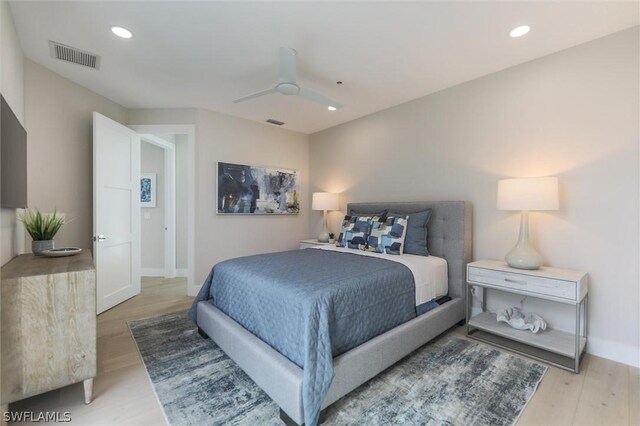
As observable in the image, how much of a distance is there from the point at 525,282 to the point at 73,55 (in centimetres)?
430

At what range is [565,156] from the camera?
250cm

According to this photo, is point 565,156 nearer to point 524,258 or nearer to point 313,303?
point 524,258

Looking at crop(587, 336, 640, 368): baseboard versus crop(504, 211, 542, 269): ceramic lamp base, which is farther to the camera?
crop(504, 211, 542, 269): ceramic lamp base

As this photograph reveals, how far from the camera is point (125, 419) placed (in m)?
1.66

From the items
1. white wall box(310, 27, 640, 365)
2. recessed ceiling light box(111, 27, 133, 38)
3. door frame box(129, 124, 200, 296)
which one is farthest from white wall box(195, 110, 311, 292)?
white wall box(310, 27, 640, 365)

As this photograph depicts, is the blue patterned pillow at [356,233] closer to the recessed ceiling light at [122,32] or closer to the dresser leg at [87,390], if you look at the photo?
the dresser leg at [87,390]

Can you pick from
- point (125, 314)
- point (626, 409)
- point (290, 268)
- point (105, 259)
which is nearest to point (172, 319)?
point (125, 314)

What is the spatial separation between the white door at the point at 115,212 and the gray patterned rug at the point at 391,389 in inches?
51.7

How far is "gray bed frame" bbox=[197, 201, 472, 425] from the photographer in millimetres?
1637

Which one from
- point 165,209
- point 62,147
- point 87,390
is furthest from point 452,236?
point 165,209

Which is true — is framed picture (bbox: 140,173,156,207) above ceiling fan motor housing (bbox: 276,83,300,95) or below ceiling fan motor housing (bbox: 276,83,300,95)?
below

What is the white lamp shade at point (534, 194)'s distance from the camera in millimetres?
2285

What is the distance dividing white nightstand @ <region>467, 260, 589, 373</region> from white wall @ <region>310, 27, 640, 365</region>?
218mm

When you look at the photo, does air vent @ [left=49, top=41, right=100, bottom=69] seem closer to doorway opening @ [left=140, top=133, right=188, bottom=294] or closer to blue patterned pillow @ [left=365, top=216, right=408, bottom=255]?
doorway opening @ [left=140, top=133, right=188, bottom=294]
